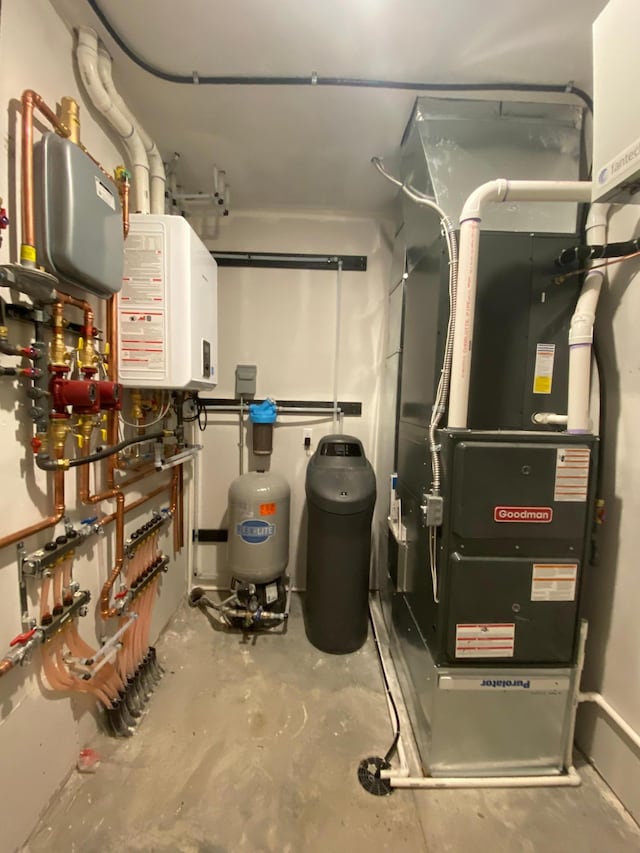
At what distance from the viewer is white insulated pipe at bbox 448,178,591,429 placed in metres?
1.19

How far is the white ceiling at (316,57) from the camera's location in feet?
3.79

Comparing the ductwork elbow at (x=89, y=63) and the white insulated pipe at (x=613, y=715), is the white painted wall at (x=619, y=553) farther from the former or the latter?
the ductwork elbow at (x=89, y=63)

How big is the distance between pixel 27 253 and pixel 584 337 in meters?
1.75

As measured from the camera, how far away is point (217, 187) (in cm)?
195

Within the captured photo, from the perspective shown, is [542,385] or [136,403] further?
[136,403]

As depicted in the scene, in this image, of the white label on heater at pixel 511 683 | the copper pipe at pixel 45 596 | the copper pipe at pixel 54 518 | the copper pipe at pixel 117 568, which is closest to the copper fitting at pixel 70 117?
the copper pipe at pixel 54 518

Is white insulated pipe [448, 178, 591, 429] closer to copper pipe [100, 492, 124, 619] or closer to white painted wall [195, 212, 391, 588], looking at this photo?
white painted wall [195, 212, 391, 588]

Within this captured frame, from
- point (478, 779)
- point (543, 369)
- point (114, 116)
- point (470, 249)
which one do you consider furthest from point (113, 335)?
point (478, 779)

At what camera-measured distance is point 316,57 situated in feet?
4.35

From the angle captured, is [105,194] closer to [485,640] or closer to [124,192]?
[124,192]

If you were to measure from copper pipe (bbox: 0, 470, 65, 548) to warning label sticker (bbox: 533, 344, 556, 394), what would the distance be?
1.70 metres

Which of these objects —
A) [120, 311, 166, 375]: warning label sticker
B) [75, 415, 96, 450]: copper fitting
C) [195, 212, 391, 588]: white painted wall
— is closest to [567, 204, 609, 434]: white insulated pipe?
[195, 212, 391, 588]: white painted wall

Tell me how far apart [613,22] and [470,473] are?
1266 mm

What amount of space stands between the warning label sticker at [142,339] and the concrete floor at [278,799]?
1.53 metres
